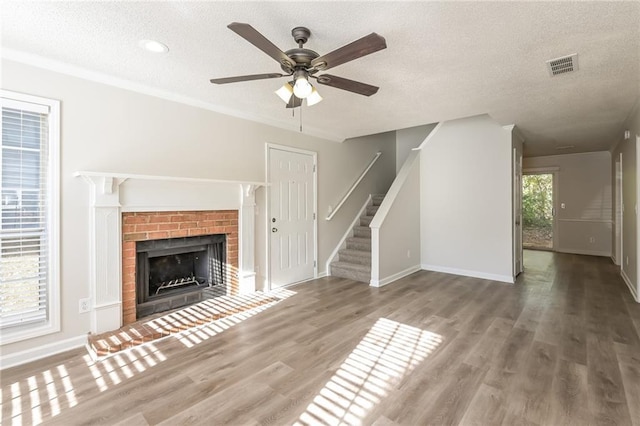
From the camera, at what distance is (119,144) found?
2.92 meters

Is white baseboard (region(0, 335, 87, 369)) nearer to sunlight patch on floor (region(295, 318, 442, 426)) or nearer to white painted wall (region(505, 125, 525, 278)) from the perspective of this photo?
sunlight patch on floor (region(295, 318, 442, 426))

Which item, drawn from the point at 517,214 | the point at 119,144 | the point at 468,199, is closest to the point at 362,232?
the point at 468,199

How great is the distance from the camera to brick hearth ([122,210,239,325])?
2973 millimetres

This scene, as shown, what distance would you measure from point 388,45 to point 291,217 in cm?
289

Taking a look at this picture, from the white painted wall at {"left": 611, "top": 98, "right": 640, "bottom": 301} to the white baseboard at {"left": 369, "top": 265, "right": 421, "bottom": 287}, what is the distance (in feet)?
9.33

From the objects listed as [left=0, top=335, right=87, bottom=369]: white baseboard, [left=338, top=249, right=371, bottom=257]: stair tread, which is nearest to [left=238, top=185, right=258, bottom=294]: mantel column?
[left=0, top=335, right=87, bottom=369]: white baseboard

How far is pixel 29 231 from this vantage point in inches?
98.0

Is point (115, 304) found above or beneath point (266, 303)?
above

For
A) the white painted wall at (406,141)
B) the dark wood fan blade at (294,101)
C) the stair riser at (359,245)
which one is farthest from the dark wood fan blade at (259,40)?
the white painted wall at (406,141)

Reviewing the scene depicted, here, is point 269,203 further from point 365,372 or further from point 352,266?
point 365,372

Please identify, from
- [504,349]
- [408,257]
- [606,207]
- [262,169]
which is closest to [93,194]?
[262,169]

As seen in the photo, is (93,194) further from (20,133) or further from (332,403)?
(332,403)

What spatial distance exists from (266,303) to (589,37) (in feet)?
12.8

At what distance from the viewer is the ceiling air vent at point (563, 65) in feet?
8.05
